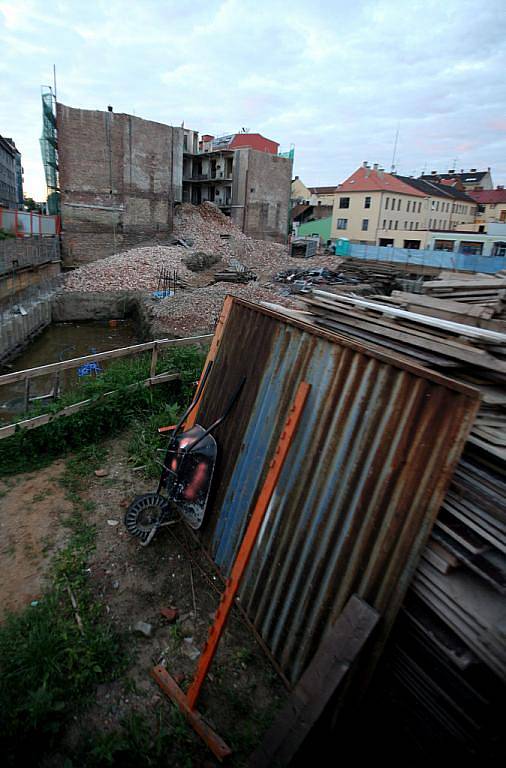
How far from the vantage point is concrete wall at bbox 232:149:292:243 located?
1609 inches

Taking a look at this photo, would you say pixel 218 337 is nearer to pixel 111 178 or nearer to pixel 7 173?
pixel 111 178

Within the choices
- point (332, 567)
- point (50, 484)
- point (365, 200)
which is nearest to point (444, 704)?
point (332, 567)

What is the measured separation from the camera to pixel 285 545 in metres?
3.18

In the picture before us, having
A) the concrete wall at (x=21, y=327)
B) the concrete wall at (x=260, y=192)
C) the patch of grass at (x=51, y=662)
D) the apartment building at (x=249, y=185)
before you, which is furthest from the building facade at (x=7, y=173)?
the patch of grass at (x=51, y=662)

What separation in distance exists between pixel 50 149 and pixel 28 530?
119 feet

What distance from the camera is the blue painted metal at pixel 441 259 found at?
26.1m

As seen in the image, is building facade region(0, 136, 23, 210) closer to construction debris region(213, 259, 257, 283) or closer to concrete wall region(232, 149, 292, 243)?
concrete wall region(232, 149, 292, 243)

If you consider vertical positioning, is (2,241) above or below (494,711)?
above

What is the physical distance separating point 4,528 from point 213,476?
272 cm

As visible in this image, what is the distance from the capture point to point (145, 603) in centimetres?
397

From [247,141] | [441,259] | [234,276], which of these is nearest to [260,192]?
[247,141]

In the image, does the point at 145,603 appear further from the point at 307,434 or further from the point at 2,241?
the point at 2,241

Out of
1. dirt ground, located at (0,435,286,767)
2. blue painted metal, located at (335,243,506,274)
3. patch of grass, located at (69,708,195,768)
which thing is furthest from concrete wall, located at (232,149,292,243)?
patch of grass, located at (69,708,195,768)

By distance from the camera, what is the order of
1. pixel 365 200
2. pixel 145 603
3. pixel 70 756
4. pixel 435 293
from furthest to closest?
pixel 365 200, pixel 435 293, pixel 145 603, pixel 70 756
